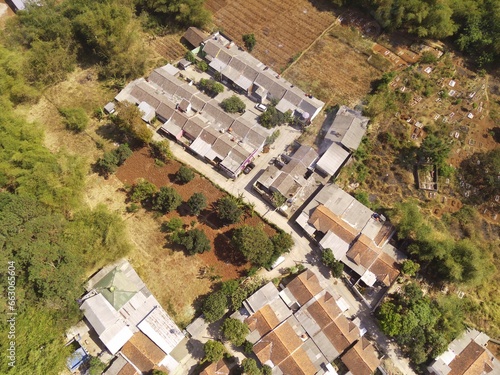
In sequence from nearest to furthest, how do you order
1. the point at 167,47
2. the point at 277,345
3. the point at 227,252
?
the point at 277,345
the point at 227,252
the point at 167,47

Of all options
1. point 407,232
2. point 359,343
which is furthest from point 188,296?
point 407,232

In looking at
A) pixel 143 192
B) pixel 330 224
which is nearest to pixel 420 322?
pixel 330 224

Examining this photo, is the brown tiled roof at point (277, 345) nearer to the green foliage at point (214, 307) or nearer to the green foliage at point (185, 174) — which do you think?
the green foliage at point (214, 307)

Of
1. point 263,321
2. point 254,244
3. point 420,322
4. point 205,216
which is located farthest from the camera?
point 205,216

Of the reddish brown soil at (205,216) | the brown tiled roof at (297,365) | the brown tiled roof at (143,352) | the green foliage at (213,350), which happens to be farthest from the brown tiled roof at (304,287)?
the brown tiled roof at (143,352)

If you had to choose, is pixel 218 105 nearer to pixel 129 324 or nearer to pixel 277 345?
pixel 129 324

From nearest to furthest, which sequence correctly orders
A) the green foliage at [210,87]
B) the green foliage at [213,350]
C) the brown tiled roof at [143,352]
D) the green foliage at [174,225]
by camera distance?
the green foliage at [213,350]
the brown tiled roof at [143,352]
the green foliage at [174,225]
the green foliage at [210,87]

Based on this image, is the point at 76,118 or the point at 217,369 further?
the point at 76,118
